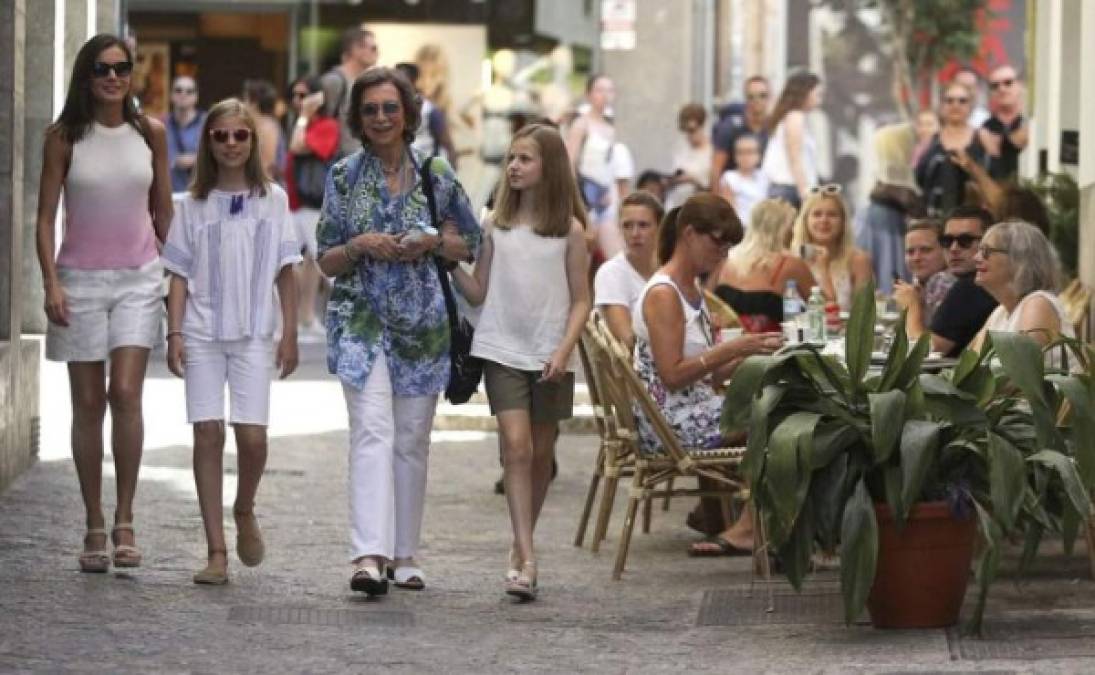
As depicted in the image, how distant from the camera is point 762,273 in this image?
14.4 m

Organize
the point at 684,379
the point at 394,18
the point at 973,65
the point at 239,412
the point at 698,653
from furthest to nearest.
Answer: the point at 973,65, the point at 394,18, the point at 684,379, the point at 239,412, the point at 698,653

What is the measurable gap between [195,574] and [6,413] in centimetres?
255

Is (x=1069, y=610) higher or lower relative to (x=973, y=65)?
lower

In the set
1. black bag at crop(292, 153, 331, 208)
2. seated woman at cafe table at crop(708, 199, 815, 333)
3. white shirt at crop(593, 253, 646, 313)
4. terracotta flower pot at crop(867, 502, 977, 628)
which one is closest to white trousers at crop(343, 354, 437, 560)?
terracotta flower pot at crop(867, 502, 977, 628)

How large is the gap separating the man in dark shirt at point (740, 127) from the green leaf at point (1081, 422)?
44.9 ft

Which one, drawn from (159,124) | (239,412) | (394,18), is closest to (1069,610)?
(239,412)

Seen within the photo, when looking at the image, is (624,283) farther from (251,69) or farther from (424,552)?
(251,69)

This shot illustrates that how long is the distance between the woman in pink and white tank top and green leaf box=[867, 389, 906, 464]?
9.70ft

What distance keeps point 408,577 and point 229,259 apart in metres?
1.32

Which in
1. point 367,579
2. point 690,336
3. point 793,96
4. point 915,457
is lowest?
point 367,579

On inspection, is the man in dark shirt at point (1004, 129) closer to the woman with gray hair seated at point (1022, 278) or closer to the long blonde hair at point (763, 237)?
the long blonde hair at point (763, 237)

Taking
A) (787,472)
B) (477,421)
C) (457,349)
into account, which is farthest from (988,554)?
(477,421)

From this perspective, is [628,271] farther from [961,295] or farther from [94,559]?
[94,559]

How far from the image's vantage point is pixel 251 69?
28.6 metres
